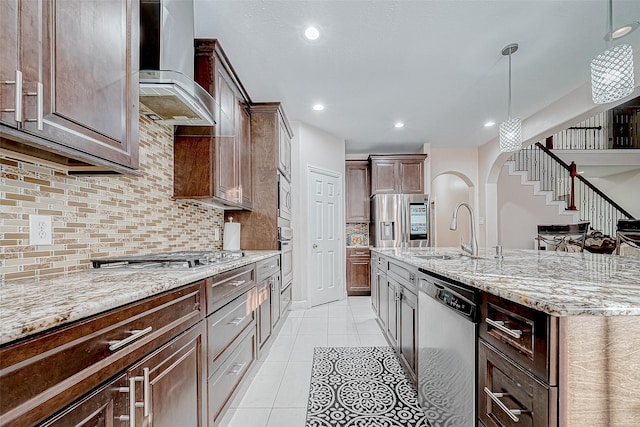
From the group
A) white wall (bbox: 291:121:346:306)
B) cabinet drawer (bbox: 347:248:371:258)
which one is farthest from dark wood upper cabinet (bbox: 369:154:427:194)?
white wall (bbox: 291:121:346:306)

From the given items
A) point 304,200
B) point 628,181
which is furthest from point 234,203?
point 628,181

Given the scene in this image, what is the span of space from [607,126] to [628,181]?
1607 millimetres

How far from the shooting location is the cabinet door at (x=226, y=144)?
2363mm

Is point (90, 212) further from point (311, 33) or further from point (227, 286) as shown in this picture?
point (311, 33)

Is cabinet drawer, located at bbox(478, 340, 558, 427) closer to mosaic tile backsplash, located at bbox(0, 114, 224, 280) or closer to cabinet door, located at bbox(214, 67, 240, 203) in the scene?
mosaic tile backsplash, located at bbox(0, 114, 224, 280)

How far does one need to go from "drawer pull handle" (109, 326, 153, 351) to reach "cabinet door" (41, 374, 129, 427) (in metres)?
0.09

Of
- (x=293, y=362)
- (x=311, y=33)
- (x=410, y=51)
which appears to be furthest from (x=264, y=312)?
(x=410, y=51)

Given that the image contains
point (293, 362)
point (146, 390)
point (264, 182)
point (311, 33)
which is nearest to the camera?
point (146, 390)

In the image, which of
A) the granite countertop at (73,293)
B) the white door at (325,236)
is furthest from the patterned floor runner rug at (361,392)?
the white door at (325,236)

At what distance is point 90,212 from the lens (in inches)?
58.0

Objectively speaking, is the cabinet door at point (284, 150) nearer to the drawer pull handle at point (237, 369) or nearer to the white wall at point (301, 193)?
the white wall at point (301, 193)

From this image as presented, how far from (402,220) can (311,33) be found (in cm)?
354

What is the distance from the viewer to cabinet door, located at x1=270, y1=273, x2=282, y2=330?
288 centimetres

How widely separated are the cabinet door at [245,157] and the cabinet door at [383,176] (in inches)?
112
